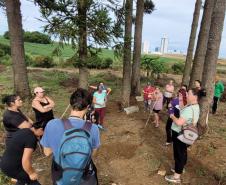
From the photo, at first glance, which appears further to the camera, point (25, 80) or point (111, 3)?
point (25, 80)

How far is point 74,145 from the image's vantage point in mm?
3186

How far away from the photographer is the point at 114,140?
8734mm

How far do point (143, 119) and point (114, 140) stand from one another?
2.65 metres

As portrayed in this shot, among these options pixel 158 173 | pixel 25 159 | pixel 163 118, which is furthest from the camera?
pixel 163 118

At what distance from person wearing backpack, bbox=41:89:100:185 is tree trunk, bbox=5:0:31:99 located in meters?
9.99

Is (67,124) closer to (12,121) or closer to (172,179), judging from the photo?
(12,121)

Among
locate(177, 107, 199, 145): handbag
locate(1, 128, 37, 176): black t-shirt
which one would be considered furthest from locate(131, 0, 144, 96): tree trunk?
locate(1, 128, 37, 176): black t-shirt

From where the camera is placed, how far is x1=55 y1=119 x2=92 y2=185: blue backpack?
3192mm

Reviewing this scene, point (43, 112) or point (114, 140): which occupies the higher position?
point (43, 112)

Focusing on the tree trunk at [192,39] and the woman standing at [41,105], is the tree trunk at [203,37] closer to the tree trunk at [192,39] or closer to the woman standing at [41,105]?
the tree trunk at [192,39]

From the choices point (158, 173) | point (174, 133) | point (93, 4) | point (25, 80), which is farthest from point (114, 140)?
point (25, 80)

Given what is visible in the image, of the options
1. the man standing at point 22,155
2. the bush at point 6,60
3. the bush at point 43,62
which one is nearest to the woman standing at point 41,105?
the man standing at point 22,155

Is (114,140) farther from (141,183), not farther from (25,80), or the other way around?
(25,80)

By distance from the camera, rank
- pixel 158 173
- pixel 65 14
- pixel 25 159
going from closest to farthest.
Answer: pixel 25 159 < pixel 158 173 < pixel 65 14
